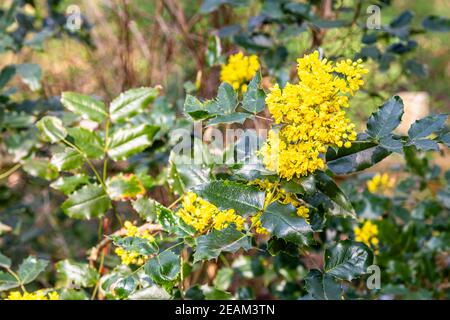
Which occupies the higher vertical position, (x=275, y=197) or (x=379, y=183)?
(x=275, y=197)

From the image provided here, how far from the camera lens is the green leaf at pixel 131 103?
4.63 ft

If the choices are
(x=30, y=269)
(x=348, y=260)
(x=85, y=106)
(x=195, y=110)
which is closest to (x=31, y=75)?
(x=85, y=106)

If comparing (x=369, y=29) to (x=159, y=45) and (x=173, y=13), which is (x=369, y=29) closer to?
(x=173, y=13)

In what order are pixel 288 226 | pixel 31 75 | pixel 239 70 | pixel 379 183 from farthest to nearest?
pixel 379 183 < pixel 31 75 < pixel 239 70 < pixel 288 226

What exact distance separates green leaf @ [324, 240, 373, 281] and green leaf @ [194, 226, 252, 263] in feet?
0.68

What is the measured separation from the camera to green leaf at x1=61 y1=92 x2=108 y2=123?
55.4 inches

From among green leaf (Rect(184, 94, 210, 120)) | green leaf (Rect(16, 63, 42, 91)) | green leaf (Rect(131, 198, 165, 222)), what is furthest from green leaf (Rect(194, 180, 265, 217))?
green leaf (Rect(16, 63, 42, 91))

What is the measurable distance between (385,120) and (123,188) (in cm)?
62

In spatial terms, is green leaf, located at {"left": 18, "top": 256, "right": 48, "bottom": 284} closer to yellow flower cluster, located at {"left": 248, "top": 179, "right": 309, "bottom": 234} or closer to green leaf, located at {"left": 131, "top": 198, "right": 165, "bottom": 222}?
green leaf, located at {"left": 131, "top": 198, "right": 165, "bottom": 222}

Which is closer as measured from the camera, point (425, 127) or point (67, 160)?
point (425, 127)

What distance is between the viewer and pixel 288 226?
0.96 metres

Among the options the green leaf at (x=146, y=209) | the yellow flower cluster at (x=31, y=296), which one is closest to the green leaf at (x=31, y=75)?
the green leaf at (x=146, y=209)

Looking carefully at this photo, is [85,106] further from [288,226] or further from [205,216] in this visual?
[288,226]
